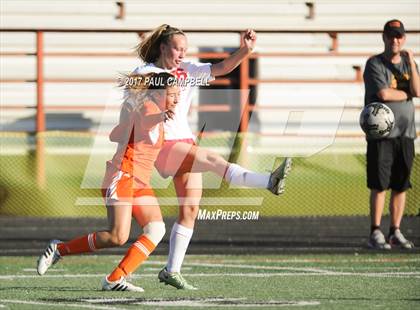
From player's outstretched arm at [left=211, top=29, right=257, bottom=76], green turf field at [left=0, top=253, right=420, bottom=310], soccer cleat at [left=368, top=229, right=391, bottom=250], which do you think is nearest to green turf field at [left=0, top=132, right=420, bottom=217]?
soccer cleat at [left=368, top=229, right=391, bottom=250]

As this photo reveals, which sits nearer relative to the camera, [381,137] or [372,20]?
[381,137]

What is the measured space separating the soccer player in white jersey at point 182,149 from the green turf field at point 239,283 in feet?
1.24

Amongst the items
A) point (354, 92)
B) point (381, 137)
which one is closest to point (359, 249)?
point (381, 137)

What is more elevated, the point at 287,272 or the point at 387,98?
the point at 387,98

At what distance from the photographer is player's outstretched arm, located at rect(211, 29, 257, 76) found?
8492 mm

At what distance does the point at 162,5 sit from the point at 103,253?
871 cm

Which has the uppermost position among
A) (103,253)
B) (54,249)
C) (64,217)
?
(54,249)

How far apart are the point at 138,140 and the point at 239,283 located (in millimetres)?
1439

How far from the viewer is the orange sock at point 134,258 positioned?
8359mm

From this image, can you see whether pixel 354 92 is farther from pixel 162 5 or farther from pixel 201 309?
pixel 201 309

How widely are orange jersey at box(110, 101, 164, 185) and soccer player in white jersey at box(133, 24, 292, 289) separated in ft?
0.74

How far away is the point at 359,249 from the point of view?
1208 cm

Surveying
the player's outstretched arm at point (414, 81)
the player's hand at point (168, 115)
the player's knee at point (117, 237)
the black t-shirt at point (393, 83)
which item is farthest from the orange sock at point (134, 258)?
the player's outstretched arm at point (414, 81)

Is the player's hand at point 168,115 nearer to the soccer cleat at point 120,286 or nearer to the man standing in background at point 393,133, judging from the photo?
the soccer cleat at point 120,286
